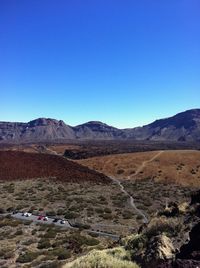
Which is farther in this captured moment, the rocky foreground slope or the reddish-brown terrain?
the reddish-brown terrain

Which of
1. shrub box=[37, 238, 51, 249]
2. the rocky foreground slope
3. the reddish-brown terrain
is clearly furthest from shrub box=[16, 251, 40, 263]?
the reddish-brown terrain

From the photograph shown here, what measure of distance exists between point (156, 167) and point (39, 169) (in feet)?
96.9

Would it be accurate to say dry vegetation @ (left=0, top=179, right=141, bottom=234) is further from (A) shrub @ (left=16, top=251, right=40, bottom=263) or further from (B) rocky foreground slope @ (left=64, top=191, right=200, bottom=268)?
(B) rocky foreground slope @ (left=64, top=191, right=200, bottom=268)

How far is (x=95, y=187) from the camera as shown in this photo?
193ft

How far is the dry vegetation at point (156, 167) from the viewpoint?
2899 inches

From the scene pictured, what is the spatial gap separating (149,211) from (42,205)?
41.9 feet

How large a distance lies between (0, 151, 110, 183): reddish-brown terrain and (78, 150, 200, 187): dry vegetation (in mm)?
11912

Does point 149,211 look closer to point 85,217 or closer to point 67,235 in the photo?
point 85,217

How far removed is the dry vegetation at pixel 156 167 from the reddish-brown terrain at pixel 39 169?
469 inches

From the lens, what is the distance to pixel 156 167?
83500 millimetres

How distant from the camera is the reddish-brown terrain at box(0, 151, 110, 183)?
64.8m

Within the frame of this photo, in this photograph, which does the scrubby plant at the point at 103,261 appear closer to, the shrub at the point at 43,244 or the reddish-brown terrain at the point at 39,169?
the shrub at the point at 43,244

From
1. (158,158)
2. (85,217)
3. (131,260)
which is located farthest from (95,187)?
(131,260)

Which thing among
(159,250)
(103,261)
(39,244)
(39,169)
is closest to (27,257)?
(39,244)
